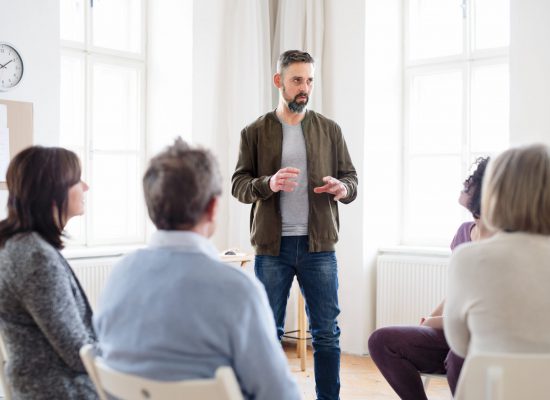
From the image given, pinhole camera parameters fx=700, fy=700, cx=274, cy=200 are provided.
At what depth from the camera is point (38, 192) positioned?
6.45 ft

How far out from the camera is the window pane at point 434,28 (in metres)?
5.15

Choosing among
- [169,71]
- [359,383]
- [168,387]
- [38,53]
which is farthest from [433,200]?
[168,387]

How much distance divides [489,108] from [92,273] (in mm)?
2990

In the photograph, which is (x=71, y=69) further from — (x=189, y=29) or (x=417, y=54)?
(x=417, y=54)

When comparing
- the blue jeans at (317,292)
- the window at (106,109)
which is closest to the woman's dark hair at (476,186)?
the blue jeans at (317,292)

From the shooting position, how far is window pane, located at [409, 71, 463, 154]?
5.16 metres

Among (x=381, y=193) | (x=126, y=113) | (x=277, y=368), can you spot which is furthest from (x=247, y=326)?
(x=126, y=113)

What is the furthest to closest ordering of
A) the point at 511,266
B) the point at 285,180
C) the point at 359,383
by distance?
the point at 359,383 → the point at 285,180 → the point at 511,266

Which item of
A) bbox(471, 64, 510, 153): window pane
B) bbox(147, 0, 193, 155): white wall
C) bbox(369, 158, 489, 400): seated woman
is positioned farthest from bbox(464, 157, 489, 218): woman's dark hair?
bbox(147, 0, 193, 155): white wall

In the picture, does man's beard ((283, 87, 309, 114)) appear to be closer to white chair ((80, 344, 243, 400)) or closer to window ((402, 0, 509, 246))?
white chair ((80, 344, 243, 400))

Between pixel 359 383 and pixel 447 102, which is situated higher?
pixel 447 102

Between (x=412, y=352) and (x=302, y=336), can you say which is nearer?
(x=412, y=352)

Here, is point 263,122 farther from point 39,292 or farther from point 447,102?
point 447,102

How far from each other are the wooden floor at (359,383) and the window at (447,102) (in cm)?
108
